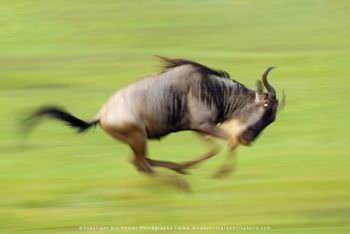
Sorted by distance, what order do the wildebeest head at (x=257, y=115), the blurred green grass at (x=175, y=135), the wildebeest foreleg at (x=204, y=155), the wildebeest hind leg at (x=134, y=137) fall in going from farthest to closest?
the wildebeest head at (x=257, y=115)
the wildebeest foreleg at (x=204, y=155)
the wildebeest hind leg at (x=134, y=137)
the blurred green grass at (x=175, y=135)

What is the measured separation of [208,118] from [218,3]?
1693 cm

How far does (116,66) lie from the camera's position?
19.7 meters

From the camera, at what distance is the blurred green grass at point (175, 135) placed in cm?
946

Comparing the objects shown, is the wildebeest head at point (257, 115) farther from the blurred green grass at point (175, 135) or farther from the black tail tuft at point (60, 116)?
the black tail tuft at point (60, 116)

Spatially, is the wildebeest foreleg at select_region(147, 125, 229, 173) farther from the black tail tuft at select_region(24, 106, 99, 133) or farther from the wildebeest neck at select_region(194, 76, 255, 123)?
the black tail tuft at select_region(24, 106, 99, 133)

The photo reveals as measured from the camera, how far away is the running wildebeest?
31.6ft

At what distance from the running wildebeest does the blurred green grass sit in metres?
0.49

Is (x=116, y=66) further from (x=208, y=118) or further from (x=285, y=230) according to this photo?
(x=285, y=230)

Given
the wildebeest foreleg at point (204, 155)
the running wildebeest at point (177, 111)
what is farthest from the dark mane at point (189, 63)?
the wildebeest foreleg at point (204, 155)

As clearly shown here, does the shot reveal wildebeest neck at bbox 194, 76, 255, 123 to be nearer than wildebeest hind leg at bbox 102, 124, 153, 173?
No

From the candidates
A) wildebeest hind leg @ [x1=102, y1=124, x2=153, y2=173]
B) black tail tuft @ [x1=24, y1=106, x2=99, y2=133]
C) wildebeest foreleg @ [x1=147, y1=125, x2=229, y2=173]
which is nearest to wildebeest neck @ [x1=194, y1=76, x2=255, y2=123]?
wildebeest foreleg @ [x1=147, y1=125, x2=229, y2=173]

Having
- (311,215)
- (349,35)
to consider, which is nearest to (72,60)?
(349,35)

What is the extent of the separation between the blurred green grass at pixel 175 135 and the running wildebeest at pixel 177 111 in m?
0.49

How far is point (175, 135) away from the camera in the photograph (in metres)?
13.6
